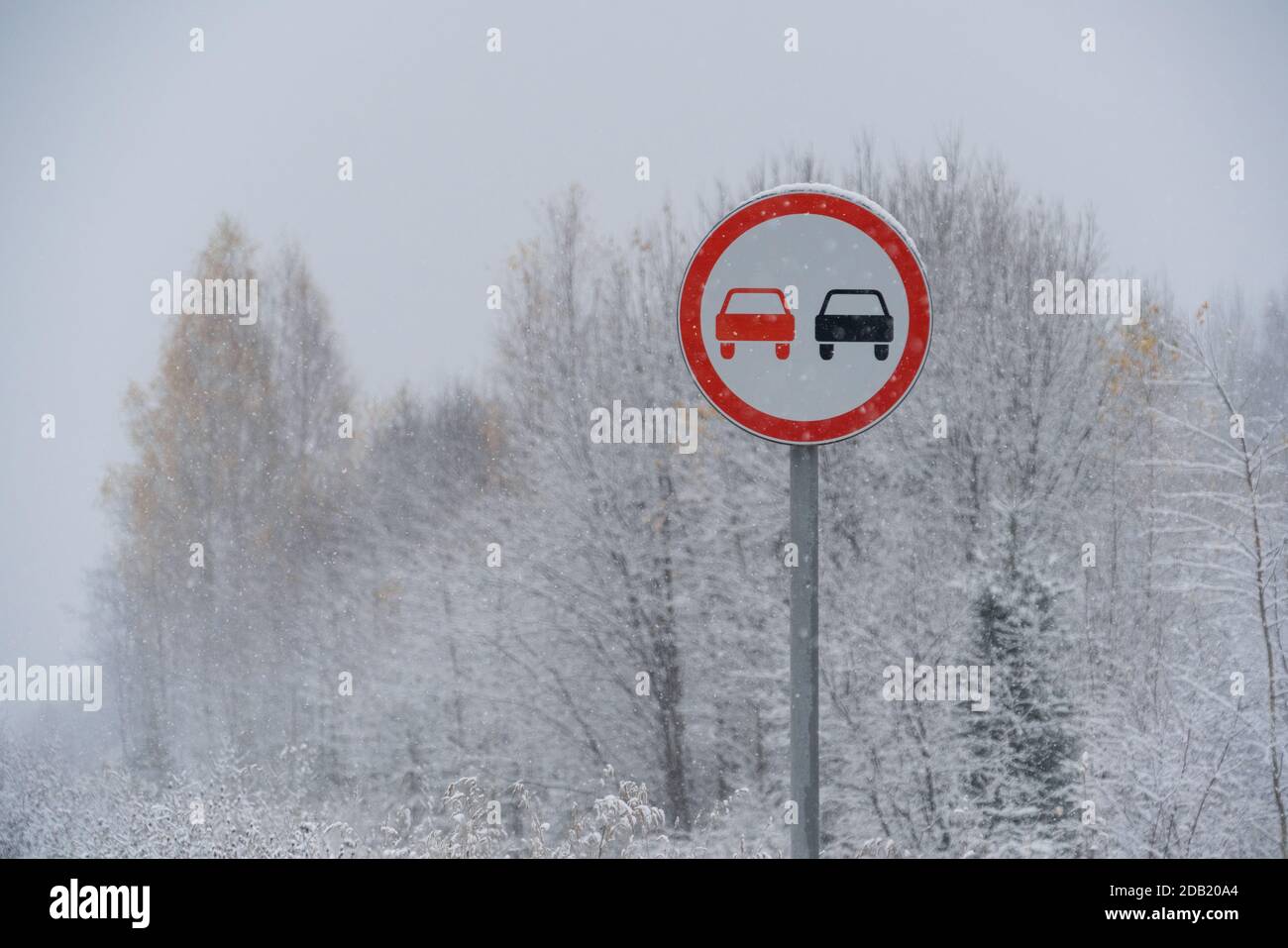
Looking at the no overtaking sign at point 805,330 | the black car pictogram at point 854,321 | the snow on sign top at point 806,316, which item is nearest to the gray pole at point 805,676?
the no overtaking sign at point 805,330

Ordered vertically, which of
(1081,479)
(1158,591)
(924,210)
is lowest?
(1158,591)

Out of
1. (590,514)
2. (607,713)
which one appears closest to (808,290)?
(590,514)

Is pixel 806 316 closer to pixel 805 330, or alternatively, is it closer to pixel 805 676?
pixel 805 330

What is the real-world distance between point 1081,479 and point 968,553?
4.25 feet

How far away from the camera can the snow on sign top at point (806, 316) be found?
2.14 metres

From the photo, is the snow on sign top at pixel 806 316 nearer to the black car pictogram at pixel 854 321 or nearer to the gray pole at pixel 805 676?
the black car pictogram at pixel 854 321

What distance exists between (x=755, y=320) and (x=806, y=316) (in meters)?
0.10

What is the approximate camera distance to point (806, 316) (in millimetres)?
2139

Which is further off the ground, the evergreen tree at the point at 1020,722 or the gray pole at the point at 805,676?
the gray pole at the point at 805,676

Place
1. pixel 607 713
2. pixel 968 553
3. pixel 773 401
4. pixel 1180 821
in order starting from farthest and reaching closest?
pixel 607 713 < pixel 968 553 < pixel 1180 821 < pixel 773 401

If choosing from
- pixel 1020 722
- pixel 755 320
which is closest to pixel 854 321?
pixel 755 320

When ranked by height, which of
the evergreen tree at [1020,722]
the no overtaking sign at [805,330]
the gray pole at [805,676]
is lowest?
the evergreen tree at [1020,722]

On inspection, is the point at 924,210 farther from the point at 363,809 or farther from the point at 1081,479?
the point at 363,809

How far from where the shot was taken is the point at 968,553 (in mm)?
10414
